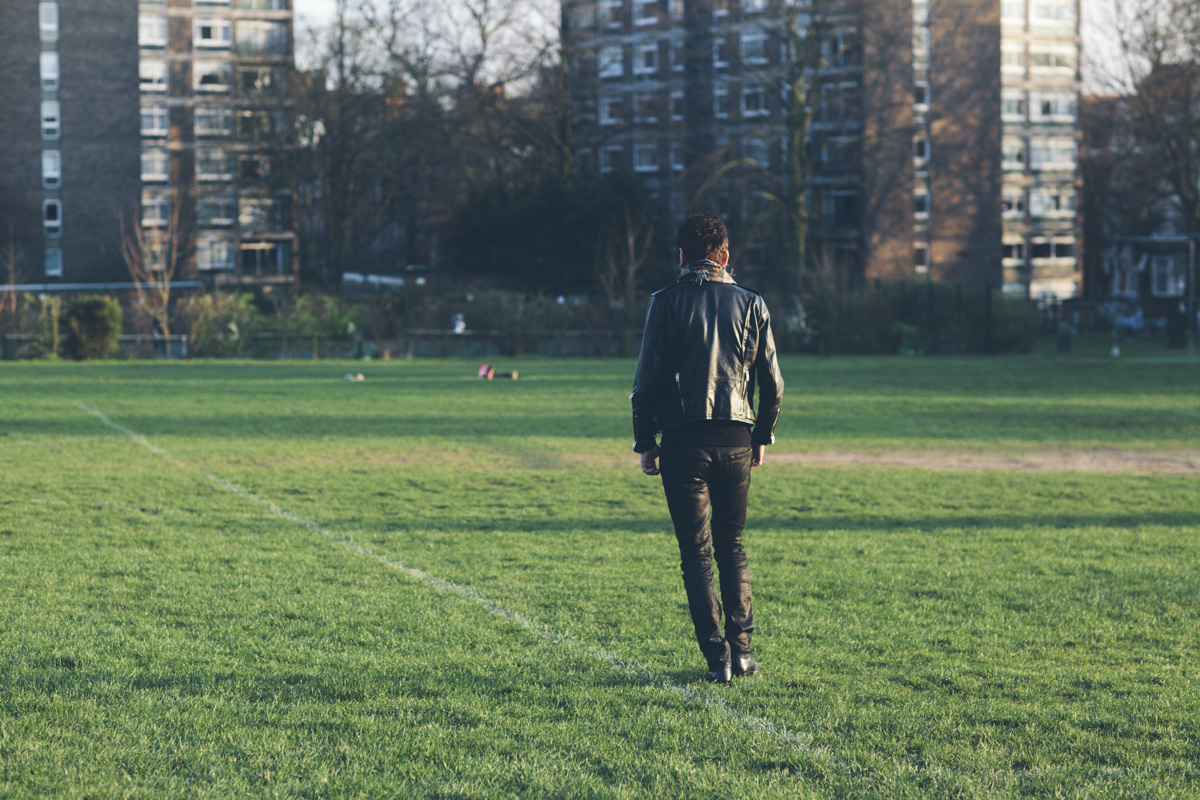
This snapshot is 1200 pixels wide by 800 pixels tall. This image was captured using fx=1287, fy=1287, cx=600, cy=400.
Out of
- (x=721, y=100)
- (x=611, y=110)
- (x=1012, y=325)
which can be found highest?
(x=721, y=100)

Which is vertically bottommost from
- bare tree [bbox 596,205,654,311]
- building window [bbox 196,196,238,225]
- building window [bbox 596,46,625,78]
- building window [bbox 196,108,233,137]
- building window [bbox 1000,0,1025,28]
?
bare tree [bbox 596,205,654,311]

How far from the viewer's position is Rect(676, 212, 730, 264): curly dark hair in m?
5.51

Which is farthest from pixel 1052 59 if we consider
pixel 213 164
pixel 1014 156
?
pixel 213 164

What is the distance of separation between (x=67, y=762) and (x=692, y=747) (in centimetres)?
226

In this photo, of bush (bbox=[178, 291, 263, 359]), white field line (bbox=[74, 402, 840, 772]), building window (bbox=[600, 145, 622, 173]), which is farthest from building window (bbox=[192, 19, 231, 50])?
white field line (bbox=[74, 402, 840, 772])

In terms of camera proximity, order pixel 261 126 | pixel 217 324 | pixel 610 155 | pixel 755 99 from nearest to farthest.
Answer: pixel 217 324
pixel 261 126
pixel 755 99
pixel 610 155

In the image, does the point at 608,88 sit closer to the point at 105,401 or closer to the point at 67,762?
the point at 105,401

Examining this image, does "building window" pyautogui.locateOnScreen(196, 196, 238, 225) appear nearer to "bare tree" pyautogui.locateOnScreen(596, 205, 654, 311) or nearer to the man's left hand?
"bare tree" pyautogui.locateOnScreen(596, 205, 654, 311)

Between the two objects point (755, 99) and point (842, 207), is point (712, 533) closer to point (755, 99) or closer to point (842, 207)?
point (842, 207)

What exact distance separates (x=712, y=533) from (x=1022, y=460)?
1039 centimetres

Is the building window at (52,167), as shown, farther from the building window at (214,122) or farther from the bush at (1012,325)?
the bush at (1012,325)

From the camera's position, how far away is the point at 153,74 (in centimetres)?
7794

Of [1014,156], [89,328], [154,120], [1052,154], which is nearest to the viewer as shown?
[89,328]

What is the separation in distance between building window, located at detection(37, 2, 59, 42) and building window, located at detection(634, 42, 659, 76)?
35.1 metres
